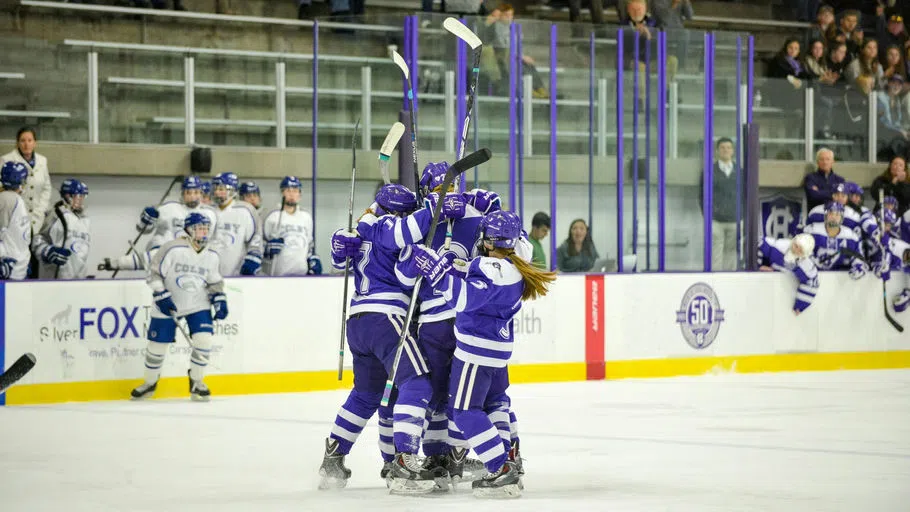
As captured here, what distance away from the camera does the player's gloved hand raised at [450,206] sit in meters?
5.30

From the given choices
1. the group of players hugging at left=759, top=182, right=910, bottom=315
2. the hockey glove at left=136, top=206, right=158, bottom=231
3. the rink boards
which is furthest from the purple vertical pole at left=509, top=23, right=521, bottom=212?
the hockey glove at left=136, top=206, right=158, bottom=231

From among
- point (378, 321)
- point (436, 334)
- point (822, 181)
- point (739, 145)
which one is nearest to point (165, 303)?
point (378, 321)

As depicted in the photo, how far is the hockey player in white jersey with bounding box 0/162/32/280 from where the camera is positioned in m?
8.91

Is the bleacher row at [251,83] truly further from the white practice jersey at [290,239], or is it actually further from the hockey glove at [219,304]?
the hockey glove at [219,304]

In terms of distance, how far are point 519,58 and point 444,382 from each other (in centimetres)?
531

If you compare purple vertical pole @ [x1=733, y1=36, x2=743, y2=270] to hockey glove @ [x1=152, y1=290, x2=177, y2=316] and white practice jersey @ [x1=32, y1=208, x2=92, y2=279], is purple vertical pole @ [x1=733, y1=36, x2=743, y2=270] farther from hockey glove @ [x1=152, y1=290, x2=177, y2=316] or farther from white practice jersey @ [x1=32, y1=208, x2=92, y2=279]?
white practice jersey @ [x1=32, y1=208, x2=92, y2=279]

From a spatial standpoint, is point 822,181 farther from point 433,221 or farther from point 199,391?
point 433,221

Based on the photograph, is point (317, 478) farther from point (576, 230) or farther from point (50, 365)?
point (576, 230)

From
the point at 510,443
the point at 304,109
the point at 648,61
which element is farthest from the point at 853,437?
the point at 304,109

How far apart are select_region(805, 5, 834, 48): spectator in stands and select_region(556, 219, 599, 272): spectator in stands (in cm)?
429

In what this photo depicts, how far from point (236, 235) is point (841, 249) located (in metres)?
5.08

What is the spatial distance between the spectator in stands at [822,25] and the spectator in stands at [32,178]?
767cm

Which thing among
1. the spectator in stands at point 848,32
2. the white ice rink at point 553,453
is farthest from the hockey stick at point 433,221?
the spectator in stands at point 848,32

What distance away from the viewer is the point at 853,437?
7094 mm
